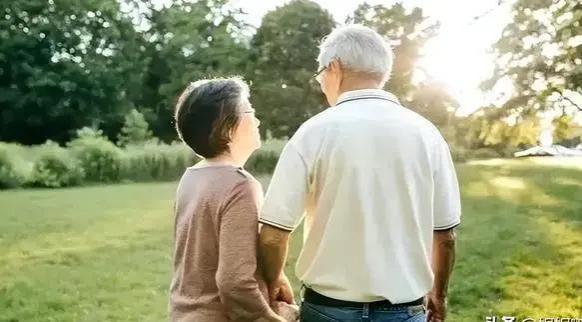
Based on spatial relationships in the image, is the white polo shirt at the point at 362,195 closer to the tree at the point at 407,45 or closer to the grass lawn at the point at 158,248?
the grass lawn at the point at 158,248

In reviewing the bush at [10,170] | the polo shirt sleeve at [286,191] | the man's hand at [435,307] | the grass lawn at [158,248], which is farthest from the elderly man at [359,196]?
the bush at [10,170]

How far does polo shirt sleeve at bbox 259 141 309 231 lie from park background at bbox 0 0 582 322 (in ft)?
5.30

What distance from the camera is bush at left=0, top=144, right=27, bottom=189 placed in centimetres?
330

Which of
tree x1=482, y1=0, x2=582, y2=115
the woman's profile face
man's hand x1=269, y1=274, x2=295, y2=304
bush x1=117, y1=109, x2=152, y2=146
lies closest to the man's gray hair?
the woman's profile face

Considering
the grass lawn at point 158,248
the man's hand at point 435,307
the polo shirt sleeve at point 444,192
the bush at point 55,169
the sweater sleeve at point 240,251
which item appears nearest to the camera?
the sweater sleeve at point 240,251

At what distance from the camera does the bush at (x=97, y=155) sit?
3.34 meters

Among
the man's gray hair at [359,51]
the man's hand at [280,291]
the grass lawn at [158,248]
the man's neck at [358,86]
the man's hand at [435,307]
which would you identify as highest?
the man's gray hair at [359,51]

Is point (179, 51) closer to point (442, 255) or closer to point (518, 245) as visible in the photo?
point (518, 245)

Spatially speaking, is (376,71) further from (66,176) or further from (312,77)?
(66,176)

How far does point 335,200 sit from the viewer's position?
5.18ft

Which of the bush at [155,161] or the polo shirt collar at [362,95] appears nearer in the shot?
the polo shirt collar at [362,95]

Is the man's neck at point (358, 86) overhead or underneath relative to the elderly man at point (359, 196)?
overhead

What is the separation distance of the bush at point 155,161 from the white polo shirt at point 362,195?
5.74 feet

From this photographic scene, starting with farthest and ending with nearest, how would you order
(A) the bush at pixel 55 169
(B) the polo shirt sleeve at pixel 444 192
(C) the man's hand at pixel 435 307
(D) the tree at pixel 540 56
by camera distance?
1. (D) the tree at pixel 540 56
2. (A) the bush at pixel 55 169
3. (C) the man's hand at pixel 435 307
4. (B) the polo shirt sleeve at pixel 444 192
